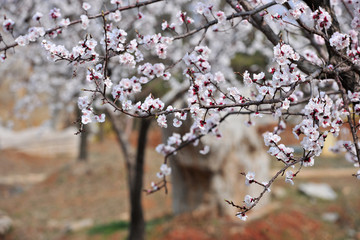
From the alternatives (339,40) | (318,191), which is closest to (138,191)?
(339,40)

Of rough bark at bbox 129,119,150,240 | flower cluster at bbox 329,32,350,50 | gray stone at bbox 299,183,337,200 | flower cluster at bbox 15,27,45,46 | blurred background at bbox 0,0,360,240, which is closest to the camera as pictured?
flower cluster at bbox 329,32,350,50

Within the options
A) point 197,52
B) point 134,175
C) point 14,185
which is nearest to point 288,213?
point 134,175

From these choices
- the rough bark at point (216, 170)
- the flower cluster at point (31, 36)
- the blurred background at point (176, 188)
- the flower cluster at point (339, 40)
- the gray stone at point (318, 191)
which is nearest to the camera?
the flower cluster at point (339, 40)

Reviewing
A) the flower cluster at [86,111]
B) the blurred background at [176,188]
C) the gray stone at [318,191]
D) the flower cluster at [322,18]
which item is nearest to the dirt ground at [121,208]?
the blurred background at [176,188]

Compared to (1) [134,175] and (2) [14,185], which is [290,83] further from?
(2) [14,185]

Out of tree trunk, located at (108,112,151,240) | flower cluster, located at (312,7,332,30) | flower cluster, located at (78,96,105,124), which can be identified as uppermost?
tree trunk, located at (108,112,151,240)

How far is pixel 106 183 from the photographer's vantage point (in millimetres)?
13078

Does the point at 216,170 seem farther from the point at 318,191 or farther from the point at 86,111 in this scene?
the point at 86,111

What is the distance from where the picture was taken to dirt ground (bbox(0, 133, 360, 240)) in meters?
6.85

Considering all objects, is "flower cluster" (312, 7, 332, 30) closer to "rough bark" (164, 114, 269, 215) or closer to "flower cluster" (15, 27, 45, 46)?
"flower cluster" (15, 27, 45, 46)

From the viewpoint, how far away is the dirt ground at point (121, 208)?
6.85 metres

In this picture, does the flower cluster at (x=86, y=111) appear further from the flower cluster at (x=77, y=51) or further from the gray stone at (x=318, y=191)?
the gray stone at (x=318, y=191)

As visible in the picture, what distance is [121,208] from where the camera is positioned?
35.0 ft

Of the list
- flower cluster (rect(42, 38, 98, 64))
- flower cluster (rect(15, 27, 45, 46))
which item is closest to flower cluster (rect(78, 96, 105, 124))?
flower cluster (rect(42, 38, 98, 64))
